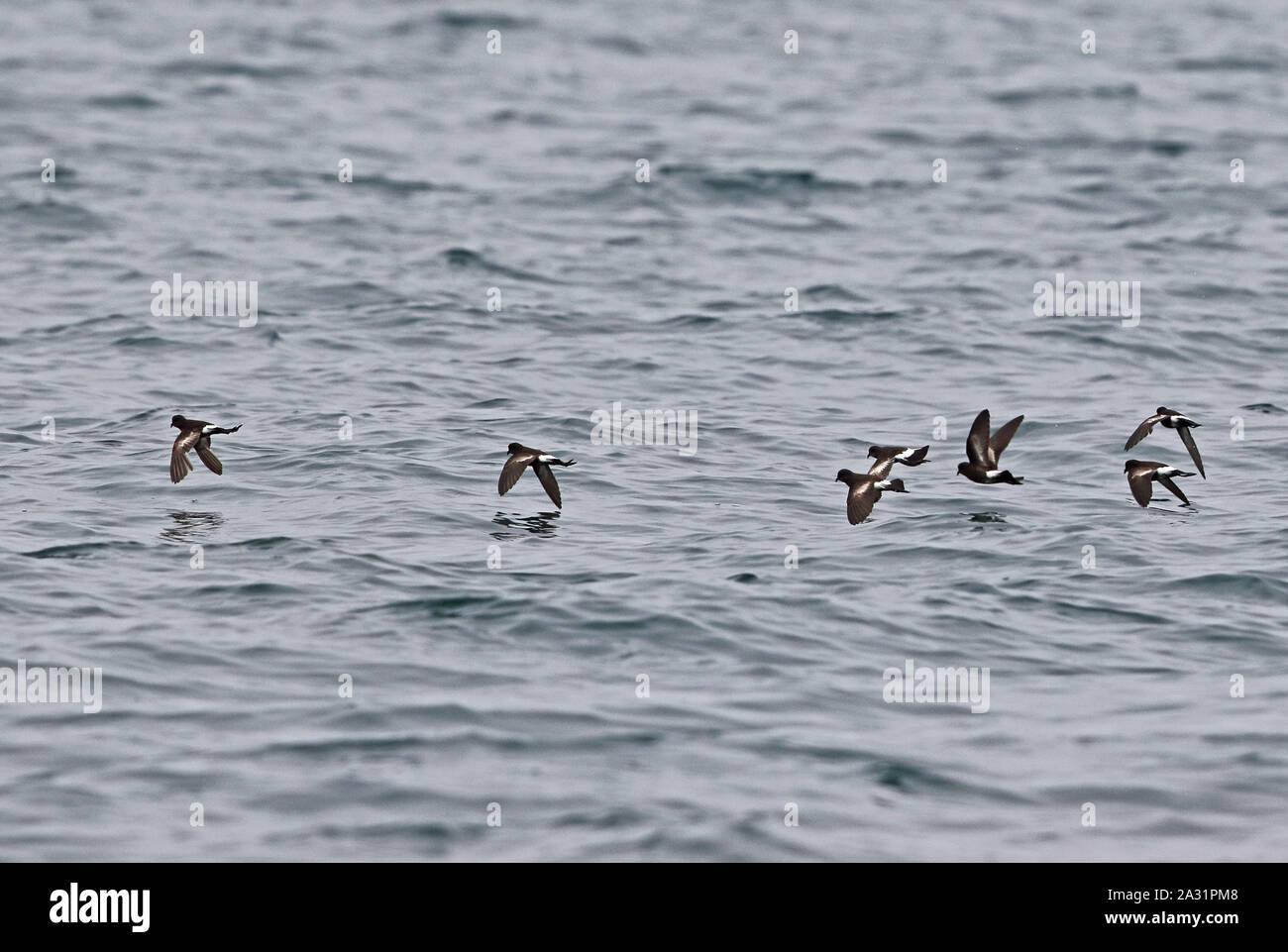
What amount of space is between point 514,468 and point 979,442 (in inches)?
171

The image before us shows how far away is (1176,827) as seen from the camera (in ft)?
37.8

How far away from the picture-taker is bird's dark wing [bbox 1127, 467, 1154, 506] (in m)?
17.3

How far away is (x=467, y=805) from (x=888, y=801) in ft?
8.66

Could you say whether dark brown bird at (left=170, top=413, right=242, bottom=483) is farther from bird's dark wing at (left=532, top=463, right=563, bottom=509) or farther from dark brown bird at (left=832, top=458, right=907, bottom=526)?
dark brown bird at (left=832, top=458, right=907, bottom=526)

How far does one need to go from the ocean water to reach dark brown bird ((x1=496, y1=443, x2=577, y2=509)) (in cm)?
41

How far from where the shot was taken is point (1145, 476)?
17.5 meters

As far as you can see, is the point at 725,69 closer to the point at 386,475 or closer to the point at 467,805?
the point at 386,475

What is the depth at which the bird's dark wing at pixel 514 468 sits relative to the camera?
693 inches
